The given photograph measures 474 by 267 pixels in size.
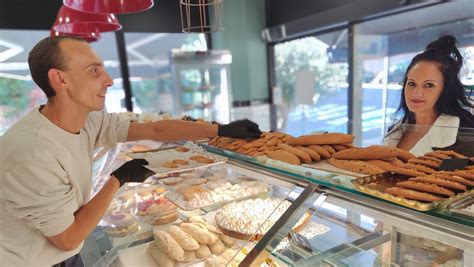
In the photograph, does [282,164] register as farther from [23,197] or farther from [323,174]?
[23,197]

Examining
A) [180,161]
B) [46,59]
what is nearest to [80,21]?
[46,59]

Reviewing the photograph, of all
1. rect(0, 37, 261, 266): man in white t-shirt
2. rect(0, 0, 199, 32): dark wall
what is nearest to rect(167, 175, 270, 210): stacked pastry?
rect(0, 37, 261, 266): man in white t-shirt

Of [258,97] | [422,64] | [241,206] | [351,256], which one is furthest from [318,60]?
[351,256]

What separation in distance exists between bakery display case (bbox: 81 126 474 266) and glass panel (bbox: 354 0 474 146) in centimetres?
319

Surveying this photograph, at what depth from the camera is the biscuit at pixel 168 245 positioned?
Answer: 1.70 m

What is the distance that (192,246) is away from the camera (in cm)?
174

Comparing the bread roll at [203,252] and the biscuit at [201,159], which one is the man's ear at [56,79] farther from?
the bread roll at [203,252]

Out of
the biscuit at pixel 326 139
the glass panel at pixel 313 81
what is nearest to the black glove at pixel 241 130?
the biscuit at pixel 326 139

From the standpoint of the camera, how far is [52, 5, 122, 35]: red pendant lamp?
8.74 feet

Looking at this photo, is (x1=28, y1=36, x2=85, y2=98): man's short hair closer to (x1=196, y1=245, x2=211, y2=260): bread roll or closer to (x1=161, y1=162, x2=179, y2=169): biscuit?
(x1=161, y1=162, x2=179, y2=169): biscuit

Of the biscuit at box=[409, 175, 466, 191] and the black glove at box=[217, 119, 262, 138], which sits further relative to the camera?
the black glove at box=[217, 119, 262, 138]

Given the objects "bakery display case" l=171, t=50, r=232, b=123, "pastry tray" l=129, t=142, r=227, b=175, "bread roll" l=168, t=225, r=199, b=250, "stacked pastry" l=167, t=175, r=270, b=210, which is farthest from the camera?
"bakery display case" l=171, t=50, r=232, b=123

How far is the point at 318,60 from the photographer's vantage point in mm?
6523

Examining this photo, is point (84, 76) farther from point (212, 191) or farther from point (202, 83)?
point (202, 83)
